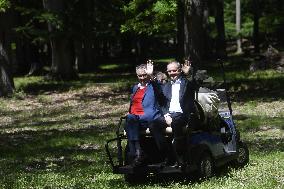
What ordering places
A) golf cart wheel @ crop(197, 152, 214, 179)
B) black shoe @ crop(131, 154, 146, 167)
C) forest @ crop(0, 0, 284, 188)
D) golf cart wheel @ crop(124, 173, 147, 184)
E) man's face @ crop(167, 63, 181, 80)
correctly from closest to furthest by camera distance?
black shoe @ crop(131, 154, 146, 167) → golf cart wheel @ crop(197, 152, 214, 179) → man's face @ crop(167, 63, 181, 80) → golf cart wheel @ crop(124, 173, 147, 184) → forest @ crop(0, 0, 284, 188)

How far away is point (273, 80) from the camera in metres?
31.3

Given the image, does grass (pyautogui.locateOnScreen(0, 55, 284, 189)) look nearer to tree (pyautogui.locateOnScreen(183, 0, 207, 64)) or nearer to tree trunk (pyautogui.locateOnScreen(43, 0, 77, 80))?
tree trunk (pyautogui.locateOnScreen(43, 0, 77, 80))

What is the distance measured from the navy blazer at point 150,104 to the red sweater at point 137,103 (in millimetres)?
76

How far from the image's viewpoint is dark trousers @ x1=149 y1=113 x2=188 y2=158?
1029 centimetres

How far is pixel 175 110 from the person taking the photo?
35.9 ft

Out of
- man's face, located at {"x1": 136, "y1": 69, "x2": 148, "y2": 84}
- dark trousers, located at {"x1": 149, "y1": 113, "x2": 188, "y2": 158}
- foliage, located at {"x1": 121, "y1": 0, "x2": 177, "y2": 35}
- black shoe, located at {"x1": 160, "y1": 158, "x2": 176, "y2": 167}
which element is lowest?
black shoe, located at {"x1": 160, "y1": 158, "x2": 176, "y2": 167}

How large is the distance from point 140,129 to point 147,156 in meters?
0.52

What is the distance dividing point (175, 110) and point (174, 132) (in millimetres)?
721

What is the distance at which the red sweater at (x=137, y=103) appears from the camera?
35.7ft

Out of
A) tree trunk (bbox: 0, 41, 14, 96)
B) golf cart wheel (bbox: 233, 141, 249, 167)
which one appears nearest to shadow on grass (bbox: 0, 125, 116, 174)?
golf cart wheel (bbox: 233, 141, 249, 167)

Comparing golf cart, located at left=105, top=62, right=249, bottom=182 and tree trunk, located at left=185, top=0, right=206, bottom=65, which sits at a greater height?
tree trunk, located at left=185, top=0, right=206, bottom=65

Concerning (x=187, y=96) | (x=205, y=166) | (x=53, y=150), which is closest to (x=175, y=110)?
(x=187, y=96)

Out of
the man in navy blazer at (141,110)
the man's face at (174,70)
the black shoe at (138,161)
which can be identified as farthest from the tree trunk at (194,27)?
the black shoe at (138,161)

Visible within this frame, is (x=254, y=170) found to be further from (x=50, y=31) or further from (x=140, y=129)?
(x=50, y=31)
